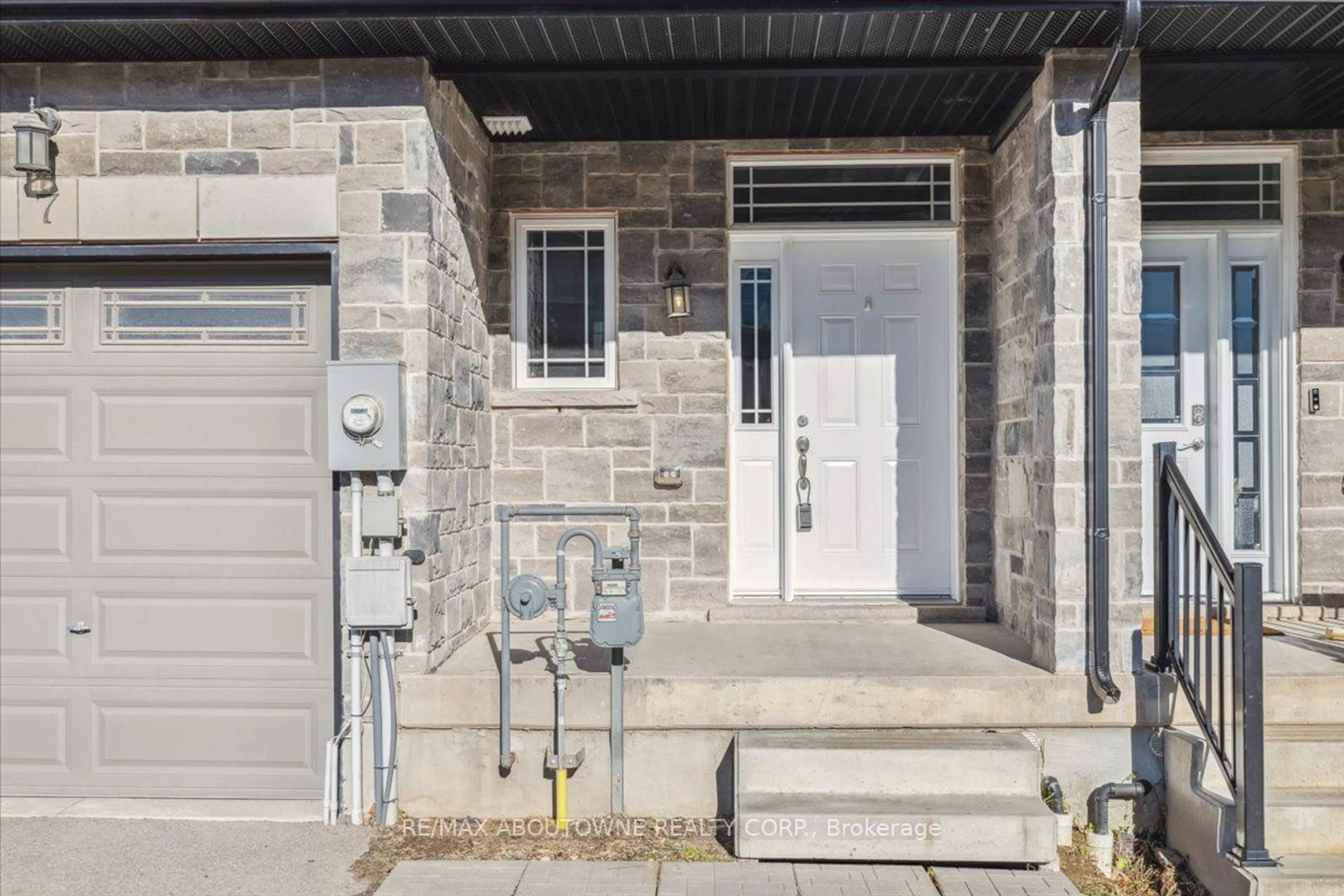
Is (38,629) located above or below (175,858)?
above

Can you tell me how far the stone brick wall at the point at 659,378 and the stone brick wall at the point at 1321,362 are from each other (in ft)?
5.47

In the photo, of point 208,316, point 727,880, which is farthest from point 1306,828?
point 208,316

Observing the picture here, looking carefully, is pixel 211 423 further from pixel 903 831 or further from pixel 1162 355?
pixel 1162 355

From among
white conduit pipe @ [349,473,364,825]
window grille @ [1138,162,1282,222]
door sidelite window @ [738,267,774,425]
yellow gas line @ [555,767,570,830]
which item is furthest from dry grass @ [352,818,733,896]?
window grille @ [1138,162,1282,222]

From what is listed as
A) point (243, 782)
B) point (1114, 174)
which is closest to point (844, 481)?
point (1114, 174)

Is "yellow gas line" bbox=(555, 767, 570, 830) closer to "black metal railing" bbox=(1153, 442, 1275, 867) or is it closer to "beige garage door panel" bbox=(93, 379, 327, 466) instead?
"beige garage door panel" bbox=(93, 379, 327, 466)

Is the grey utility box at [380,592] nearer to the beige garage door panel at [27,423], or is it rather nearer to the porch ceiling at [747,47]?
the beige garage door panel at [27,423]

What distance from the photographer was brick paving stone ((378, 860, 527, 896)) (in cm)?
348

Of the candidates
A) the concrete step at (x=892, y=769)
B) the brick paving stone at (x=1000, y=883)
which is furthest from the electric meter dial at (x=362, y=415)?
the brick paving stone at (x=1000, y=883)

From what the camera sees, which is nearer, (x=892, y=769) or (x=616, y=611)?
(x=892, y=769)

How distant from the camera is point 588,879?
361 centimetres

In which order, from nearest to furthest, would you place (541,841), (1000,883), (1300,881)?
1. (1300,881)
2. (1000,883)
3. (541,841)

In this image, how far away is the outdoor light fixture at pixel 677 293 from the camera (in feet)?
17.3

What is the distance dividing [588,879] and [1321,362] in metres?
4.61
